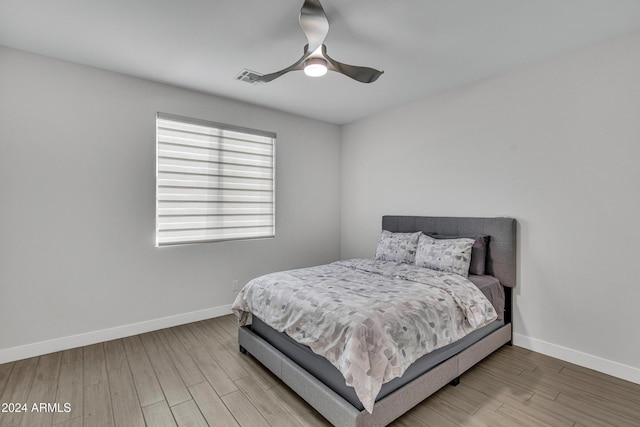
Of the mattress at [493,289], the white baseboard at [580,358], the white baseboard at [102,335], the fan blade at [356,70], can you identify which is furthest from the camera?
the mattress at [493,289]

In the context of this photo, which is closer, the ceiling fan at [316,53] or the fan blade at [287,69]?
the ceiling fan at [316,53]

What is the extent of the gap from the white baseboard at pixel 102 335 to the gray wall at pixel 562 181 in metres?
3.12

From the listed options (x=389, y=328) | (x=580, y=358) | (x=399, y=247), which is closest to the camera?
(x=389, y=328)

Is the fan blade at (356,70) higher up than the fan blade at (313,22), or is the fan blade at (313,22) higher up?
the fan blade at (313,22)

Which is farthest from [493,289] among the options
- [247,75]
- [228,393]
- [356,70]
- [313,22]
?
[247,75]

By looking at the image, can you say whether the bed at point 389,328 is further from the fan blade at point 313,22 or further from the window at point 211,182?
the fan blade at point 313,22

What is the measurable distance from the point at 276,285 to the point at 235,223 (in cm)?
166

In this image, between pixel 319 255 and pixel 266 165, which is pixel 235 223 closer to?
pixel 266 165

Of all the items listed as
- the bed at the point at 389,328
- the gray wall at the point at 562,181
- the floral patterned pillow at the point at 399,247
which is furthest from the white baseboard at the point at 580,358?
the floral patterned pillow at the point at 399,247

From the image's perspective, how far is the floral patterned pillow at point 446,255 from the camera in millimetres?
2918

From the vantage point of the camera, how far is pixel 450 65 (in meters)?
2.94

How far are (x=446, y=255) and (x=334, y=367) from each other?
1.72m

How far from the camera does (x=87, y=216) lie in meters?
2.98

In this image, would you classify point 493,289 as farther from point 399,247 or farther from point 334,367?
point 334,367
